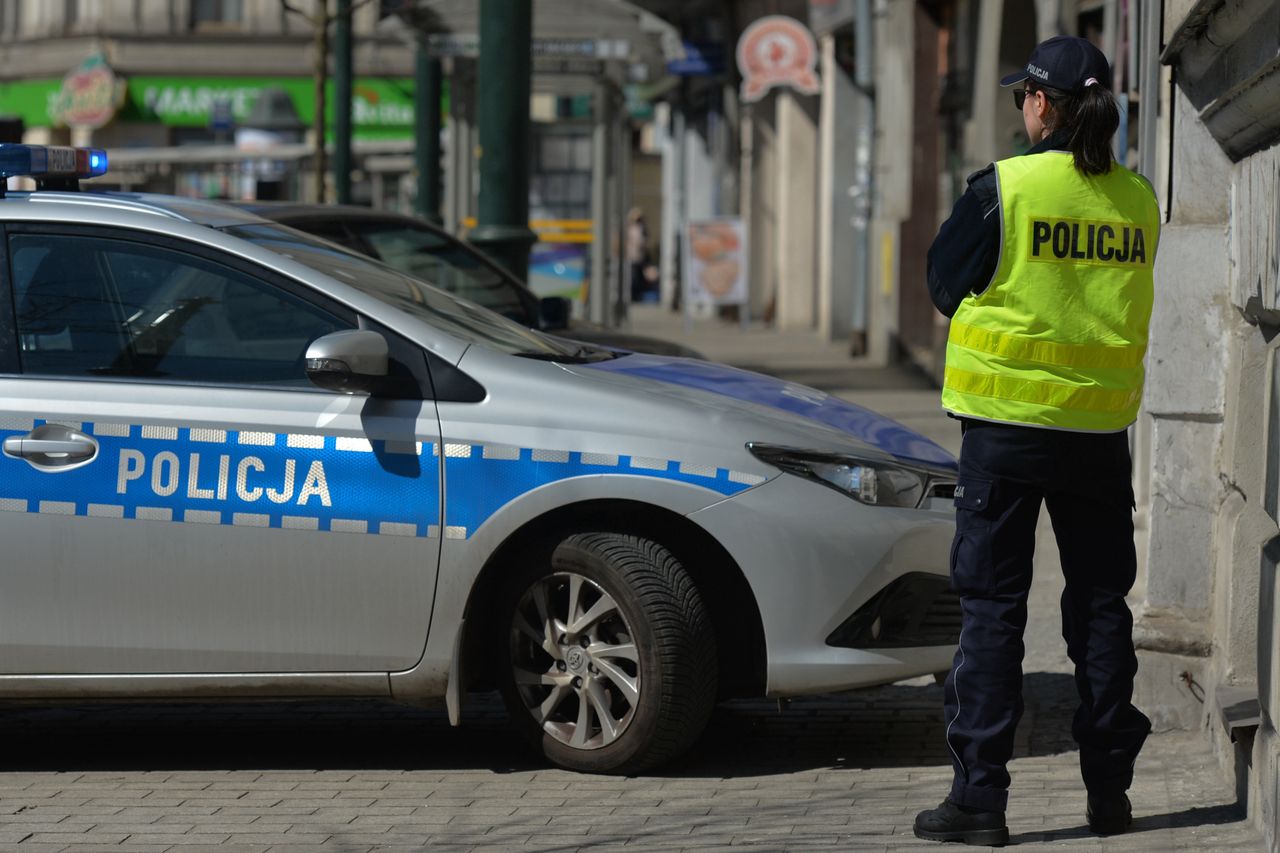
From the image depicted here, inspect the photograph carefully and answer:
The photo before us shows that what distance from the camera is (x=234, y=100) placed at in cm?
4412

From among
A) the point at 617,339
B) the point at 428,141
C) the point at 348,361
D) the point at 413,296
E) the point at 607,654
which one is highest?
the point at 428,141

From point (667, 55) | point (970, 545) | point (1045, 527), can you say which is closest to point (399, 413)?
point (970, 545)

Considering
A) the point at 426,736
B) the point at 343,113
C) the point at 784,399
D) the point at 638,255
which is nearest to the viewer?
the point at 784,399

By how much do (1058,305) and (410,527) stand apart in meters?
1.78

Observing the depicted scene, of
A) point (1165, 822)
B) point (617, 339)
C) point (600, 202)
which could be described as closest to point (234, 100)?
point (600, 202)

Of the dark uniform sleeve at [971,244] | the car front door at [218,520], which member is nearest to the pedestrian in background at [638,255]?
the car front door at [218,520]

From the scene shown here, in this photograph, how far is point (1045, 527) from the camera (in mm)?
10812

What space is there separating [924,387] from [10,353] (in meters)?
13.3

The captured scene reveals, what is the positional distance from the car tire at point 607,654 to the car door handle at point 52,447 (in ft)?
3.80

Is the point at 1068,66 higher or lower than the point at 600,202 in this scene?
higher

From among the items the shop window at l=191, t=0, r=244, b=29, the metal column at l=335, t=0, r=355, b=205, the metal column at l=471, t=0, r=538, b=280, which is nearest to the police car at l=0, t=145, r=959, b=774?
the metal column at l=471, t=0, r=538, b=280

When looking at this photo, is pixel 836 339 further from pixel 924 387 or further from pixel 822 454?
pixel 822 454

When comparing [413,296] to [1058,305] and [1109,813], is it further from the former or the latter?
[1109,813]

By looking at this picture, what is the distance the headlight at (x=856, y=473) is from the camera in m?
5.63
